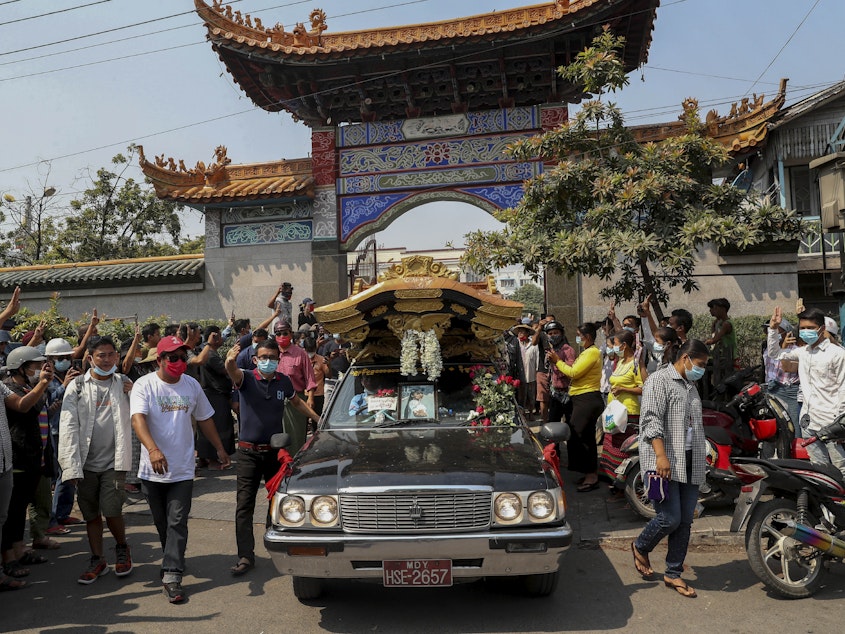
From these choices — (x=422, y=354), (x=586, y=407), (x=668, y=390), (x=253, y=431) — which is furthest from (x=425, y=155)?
(x=668, y=390)

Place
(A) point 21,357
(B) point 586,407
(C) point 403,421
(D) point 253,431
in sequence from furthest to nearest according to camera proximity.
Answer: (B) point 586,407
(C) point 403,421
(D) point 253,431
(A) point 21,357

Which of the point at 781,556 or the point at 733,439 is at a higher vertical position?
A: the point at 733,439

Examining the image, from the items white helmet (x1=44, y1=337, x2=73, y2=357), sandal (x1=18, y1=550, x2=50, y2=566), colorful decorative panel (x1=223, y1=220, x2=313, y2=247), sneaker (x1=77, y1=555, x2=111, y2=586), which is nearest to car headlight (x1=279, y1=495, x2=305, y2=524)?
sneaker (x1=77, y1=555, x2=111, y2=586)

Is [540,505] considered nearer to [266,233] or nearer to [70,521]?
[70,521]

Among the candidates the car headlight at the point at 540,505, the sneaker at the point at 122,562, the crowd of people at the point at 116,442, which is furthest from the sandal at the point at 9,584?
the car headlight at the point at 540,505

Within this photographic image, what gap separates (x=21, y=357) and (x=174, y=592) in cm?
219

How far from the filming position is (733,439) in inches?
262

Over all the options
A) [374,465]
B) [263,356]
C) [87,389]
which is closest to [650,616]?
[374,465]

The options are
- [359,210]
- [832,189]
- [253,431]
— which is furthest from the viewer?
[359,210]

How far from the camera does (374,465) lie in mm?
4457

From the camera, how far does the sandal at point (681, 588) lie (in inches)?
182

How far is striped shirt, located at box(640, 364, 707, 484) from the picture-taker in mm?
4641

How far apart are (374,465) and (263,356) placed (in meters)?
1.57

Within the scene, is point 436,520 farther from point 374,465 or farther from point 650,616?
point 650,616
